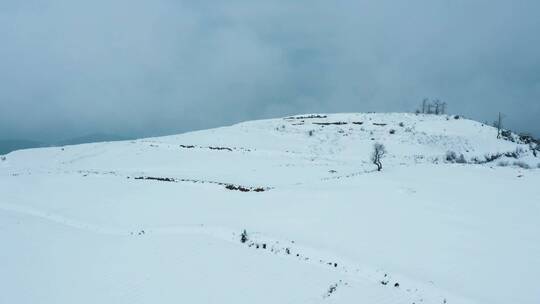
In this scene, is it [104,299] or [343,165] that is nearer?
[104,299]

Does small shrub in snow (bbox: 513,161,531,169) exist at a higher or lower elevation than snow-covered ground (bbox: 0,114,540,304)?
higher

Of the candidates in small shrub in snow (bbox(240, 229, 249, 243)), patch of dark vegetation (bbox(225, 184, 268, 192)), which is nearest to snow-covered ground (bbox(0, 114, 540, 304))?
patch of dark vegetation (bbox(225, 184, 268, 192))

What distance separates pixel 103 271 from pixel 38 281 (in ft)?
9.02

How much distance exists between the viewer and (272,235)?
23.3 meters

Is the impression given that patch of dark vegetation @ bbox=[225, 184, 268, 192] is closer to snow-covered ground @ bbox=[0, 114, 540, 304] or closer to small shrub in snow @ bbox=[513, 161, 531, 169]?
snow-covered ground @ bbox=[0, 114, 540, 304]

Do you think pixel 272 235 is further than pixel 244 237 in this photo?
Yes

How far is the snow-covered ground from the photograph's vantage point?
1672 cm

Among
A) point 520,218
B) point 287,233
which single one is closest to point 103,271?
point 287,233

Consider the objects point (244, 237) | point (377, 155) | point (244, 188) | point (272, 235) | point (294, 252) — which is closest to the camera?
point (294, 252)

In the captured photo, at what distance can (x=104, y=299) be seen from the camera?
16.5 metres

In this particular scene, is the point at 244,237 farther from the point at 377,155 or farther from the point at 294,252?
the point at 377,155

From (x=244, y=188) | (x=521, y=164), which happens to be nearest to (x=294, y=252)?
(x=244, y=188)

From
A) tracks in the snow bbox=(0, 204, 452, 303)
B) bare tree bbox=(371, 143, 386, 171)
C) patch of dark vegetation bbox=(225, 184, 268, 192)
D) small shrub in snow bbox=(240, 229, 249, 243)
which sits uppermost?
bare tree bbox=(371, 143, 386, 171)

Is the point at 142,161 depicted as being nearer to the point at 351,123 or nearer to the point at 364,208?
the point at 364,208
